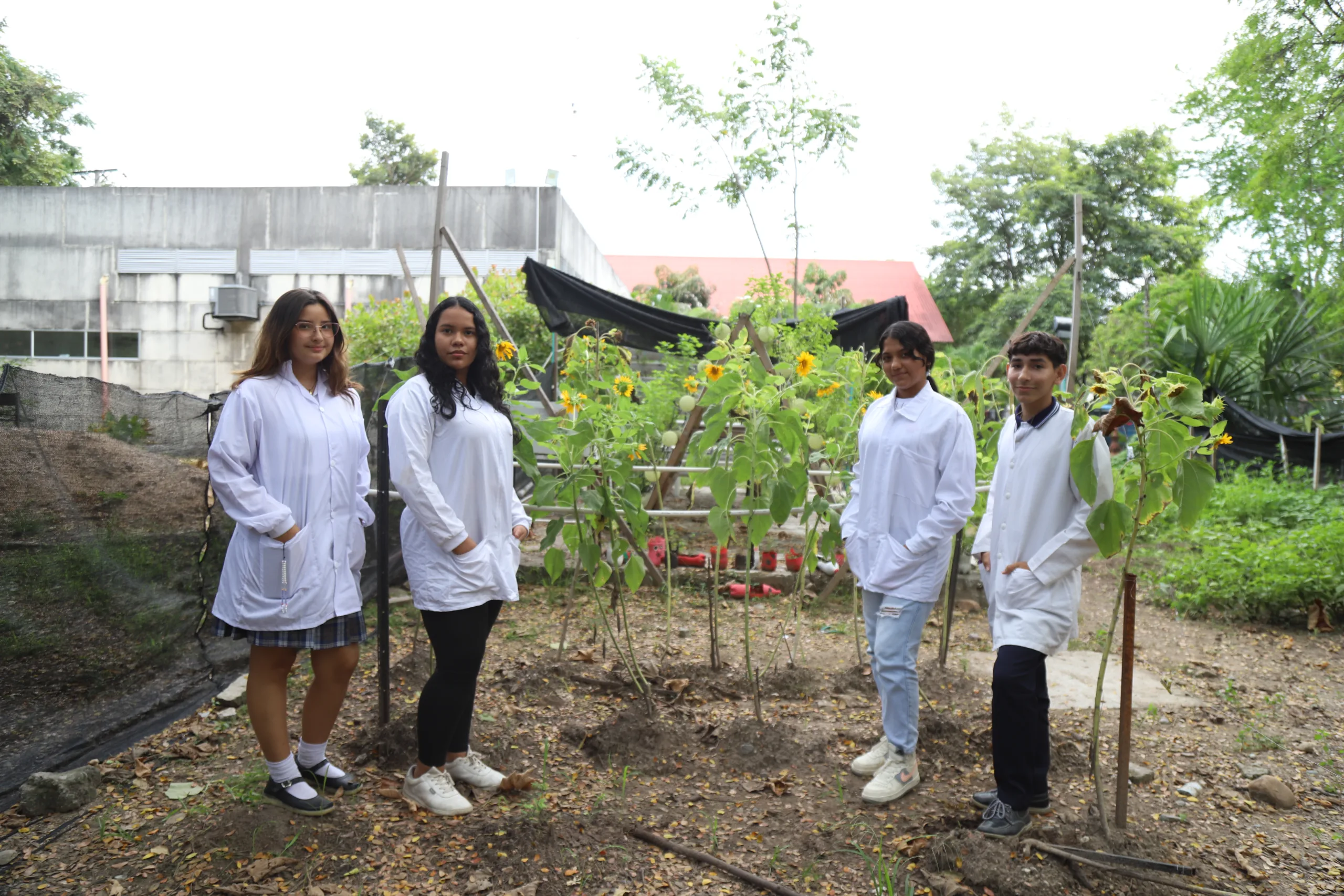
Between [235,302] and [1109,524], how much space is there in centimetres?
1572

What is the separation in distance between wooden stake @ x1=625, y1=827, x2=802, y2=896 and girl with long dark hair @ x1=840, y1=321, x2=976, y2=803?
1.89 feet

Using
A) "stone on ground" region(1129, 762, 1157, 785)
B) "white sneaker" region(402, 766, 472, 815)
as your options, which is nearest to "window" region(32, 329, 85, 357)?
"white sneaker" region(402, 766, 472, 815)

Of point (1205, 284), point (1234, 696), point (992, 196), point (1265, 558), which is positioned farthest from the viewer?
point (992, 196)

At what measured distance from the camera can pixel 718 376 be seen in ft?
11.3

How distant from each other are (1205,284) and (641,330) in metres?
7.17

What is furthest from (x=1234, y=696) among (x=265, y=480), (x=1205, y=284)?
(x=1205, y=284)

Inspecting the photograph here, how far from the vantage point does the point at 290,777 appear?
261 centimetres

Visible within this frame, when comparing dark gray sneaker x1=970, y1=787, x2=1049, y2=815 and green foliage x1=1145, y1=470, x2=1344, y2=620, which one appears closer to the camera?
dark gray sneaker x1=970, y1=787, x2=1049, y2=815

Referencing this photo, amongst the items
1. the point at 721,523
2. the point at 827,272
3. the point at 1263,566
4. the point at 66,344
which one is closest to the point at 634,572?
the point at 721,523

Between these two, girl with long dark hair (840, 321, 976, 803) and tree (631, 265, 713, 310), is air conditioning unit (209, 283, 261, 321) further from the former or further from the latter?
girl with long dark hair (840, 321, 976, 803)

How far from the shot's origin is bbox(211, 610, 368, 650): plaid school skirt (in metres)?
2.50

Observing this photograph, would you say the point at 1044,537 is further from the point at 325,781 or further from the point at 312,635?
the point at 325,781

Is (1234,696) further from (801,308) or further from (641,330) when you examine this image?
(801,308)

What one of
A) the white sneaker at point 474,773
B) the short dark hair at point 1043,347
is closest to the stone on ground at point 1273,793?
the short dark hair at point 1043,347
